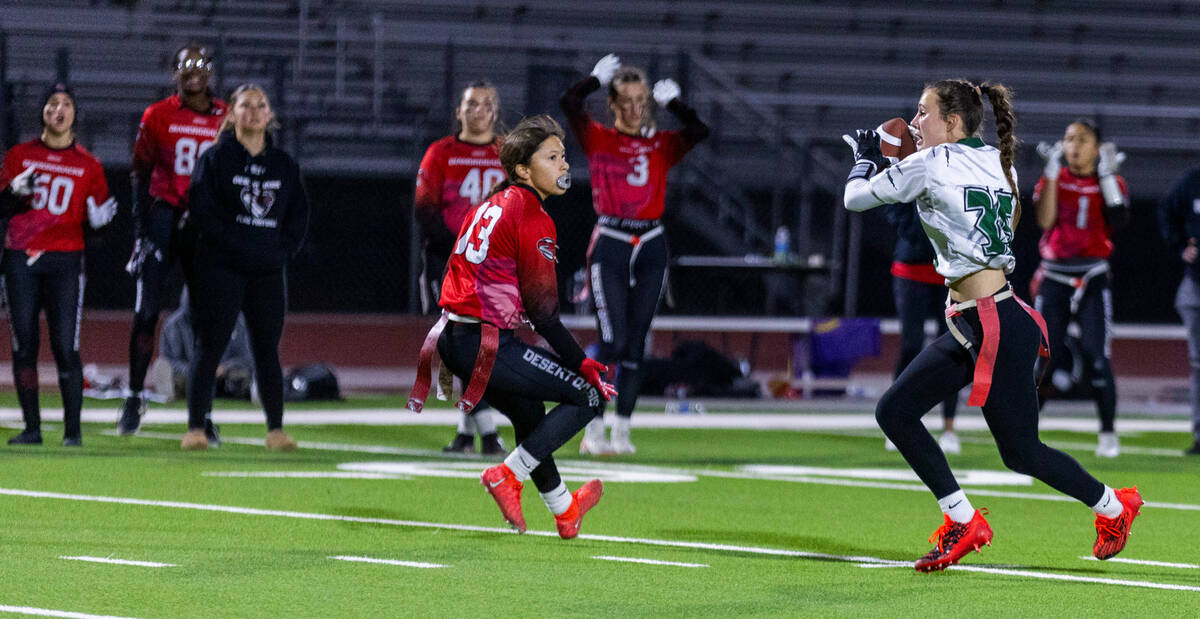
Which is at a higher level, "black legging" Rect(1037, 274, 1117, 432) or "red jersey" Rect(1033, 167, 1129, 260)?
"red jersey" Rect(1033, 167, 1129, 260)

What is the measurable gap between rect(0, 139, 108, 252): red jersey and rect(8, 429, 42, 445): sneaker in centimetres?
104

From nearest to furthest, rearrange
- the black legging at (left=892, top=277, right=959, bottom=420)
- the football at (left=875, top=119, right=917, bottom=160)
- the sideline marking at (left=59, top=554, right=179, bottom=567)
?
the sideline marking at (left=59, top=554, right=179, bottom=567)
the football at (left=875, top=119, right=917, bottom=160)
the black legging at (left=892, top=277, right=959, bottom=420)

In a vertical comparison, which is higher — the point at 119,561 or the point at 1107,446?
the point at 119,561

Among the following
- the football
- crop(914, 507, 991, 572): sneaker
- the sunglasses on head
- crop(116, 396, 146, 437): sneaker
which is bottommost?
crop(116, 396, 146, 437): sneaker

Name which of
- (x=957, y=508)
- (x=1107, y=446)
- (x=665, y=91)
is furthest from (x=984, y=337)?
(x=1107, y=446)

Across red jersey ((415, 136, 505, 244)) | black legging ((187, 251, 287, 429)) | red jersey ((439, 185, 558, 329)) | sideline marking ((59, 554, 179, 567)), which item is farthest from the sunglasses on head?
sideline marking ((59, 554, 179, 567))

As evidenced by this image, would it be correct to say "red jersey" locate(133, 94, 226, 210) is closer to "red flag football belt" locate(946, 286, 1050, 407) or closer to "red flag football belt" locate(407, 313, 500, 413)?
"red flag football belt" locate(407, 313, 500, 413)

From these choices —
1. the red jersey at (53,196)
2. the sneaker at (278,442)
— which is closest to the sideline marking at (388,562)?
the sneaker at (278,442)

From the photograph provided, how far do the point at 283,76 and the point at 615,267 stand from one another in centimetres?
885

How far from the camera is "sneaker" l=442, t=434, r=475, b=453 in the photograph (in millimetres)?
9562

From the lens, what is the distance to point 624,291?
30.7 feet

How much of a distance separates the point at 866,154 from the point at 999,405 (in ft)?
3.08

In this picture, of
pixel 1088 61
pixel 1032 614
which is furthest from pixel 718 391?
pixel 1088 61

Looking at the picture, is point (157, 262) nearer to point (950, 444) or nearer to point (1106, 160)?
point (950, 444)
